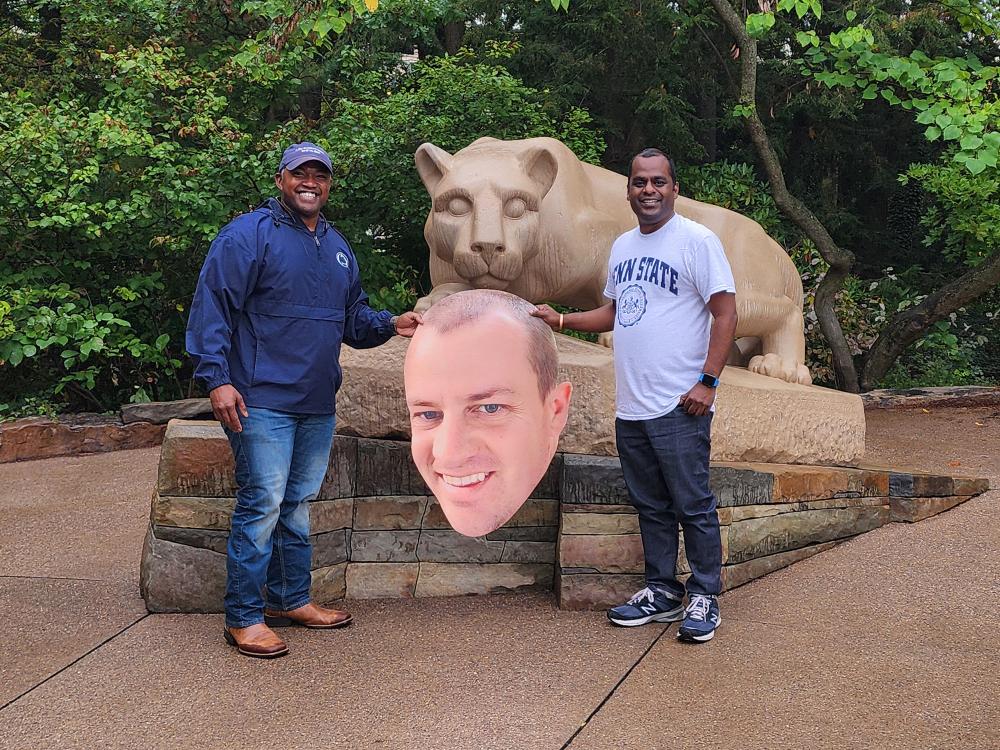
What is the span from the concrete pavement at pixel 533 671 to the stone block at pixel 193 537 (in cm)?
27

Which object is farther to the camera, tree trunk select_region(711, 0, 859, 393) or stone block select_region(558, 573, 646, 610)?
tree trunk select_region(711, 0, 859, 393)

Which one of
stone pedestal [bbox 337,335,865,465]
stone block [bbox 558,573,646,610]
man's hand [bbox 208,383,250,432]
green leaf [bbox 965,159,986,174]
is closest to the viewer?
man's hand [bbox 208,383,250,432]

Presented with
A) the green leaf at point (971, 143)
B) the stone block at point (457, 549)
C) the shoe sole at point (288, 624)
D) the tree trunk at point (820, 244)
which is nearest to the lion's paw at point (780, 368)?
the stone block at point (457, 549)

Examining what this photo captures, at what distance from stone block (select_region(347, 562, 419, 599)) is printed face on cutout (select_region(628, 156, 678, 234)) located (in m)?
1.67

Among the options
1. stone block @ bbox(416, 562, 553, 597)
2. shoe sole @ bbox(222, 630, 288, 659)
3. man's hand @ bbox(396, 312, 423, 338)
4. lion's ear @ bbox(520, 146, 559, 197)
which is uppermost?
lion's ear @ bbox(520, 146, 559, 197)

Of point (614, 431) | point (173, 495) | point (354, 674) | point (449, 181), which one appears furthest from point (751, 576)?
point (173, 495)

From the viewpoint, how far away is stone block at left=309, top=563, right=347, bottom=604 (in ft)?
12.4

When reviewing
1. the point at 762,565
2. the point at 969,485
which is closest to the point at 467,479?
the point at 762,565

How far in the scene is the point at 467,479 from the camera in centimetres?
319

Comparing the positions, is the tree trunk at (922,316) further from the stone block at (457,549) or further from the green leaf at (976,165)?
the stone block at (457,549)

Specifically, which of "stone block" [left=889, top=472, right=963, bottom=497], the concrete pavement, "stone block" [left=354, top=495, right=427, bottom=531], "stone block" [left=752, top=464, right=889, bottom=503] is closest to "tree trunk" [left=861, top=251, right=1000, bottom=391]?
"stone block" [left=889, top=472, right=963, bottom=497]

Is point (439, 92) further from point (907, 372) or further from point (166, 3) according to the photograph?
point (907, 372)

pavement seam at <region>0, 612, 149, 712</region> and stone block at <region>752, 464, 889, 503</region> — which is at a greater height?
stone block at <region>752, 464, 889, 503</region>

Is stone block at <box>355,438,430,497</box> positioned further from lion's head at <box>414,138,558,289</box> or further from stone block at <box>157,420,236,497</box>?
lion's head at <box>414,138,558,289</box>
